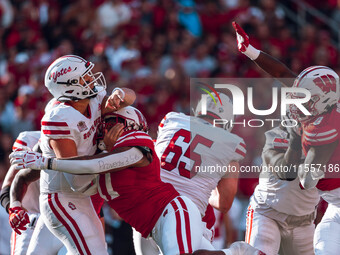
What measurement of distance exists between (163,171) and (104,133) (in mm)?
733

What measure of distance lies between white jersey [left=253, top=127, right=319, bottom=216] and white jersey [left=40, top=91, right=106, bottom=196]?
5.11 feet

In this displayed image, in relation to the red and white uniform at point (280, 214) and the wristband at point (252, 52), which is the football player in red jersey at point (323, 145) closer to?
the red and white uniform at point (280, 214)

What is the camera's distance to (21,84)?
446 inches

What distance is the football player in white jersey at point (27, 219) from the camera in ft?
19.7

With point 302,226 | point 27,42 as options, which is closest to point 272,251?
point 302,226

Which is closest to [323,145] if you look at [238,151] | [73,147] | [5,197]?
[238,151]

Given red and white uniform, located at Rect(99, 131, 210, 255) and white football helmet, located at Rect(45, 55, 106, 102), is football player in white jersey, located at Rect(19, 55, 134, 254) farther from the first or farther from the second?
red and white uniform, located at Rect(99, 131, 210, 255)

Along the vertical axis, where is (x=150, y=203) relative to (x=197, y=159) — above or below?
below

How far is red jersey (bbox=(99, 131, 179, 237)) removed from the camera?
217 inches

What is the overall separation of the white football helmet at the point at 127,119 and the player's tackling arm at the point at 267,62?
1276mm

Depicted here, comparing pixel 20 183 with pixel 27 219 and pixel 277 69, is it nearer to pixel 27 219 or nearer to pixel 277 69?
pixel 27 219

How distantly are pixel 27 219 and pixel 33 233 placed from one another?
1.46 feet

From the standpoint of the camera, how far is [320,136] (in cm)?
593

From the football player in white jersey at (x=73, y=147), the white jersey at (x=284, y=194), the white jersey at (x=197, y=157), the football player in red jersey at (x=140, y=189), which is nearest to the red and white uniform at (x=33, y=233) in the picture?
the football player in white jersey at (x=73, y=147)
